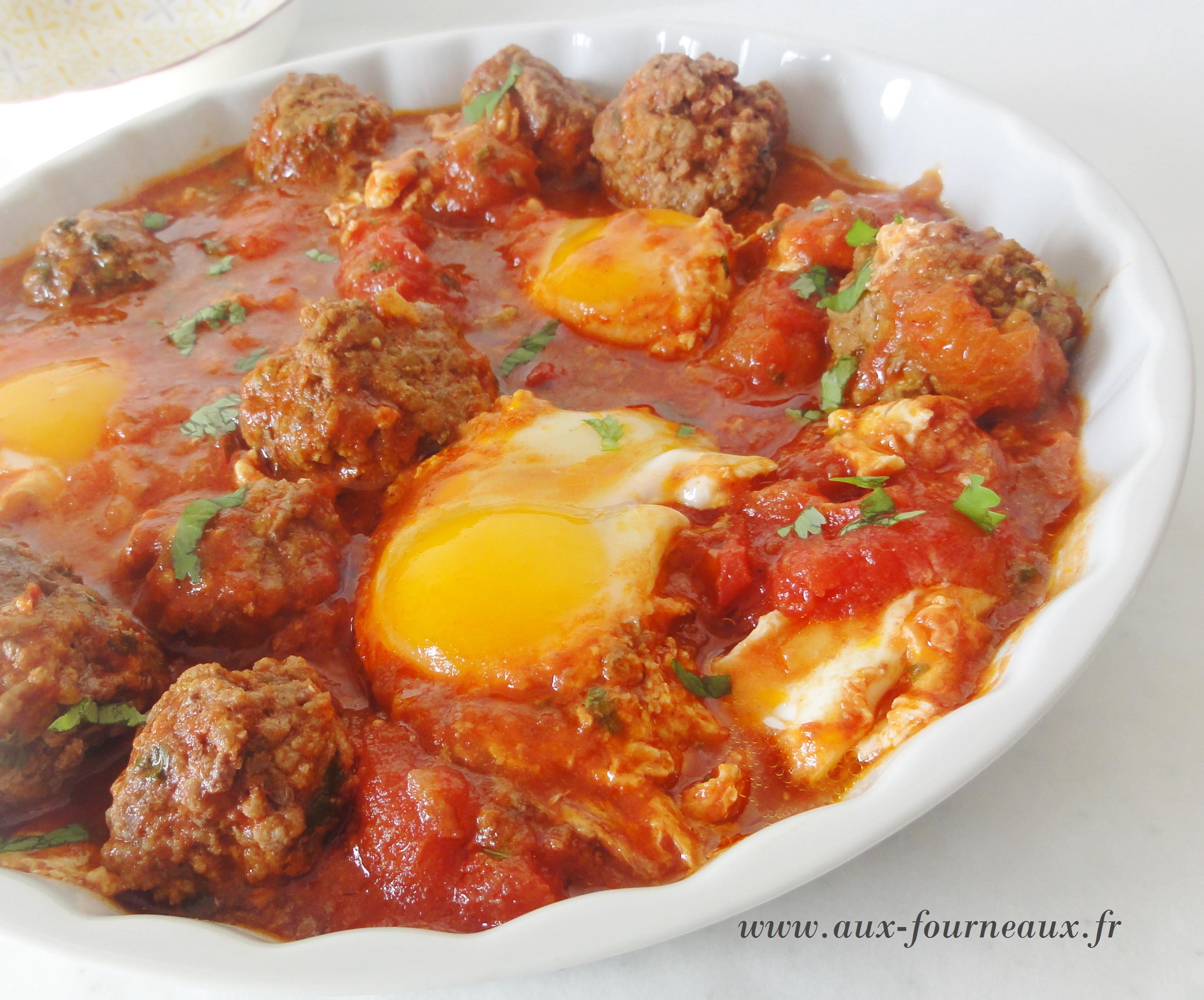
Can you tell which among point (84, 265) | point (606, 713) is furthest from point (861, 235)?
point (84, 265)

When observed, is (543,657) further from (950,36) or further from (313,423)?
(950,36)

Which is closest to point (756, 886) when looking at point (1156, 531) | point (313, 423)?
point (1156, 531)

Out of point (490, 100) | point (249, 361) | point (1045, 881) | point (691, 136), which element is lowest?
point (1045, 881)

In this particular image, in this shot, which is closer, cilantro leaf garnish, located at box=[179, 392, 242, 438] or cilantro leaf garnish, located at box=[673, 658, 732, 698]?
cilantro leaf garnish, located at box=[673, 658, 732, 698]

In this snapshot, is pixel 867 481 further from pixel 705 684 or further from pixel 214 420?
pixel 214 420

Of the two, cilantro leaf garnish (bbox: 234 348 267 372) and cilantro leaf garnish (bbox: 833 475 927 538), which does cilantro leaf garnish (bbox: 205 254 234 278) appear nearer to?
cilantro leaf garnish (bbox: 234 348 267 372)

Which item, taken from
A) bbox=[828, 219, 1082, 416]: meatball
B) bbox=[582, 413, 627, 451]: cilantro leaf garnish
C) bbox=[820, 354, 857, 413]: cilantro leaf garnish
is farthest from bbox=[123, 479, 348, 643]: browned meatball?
bbox=[828, 219, 1082, 416]: meatball
